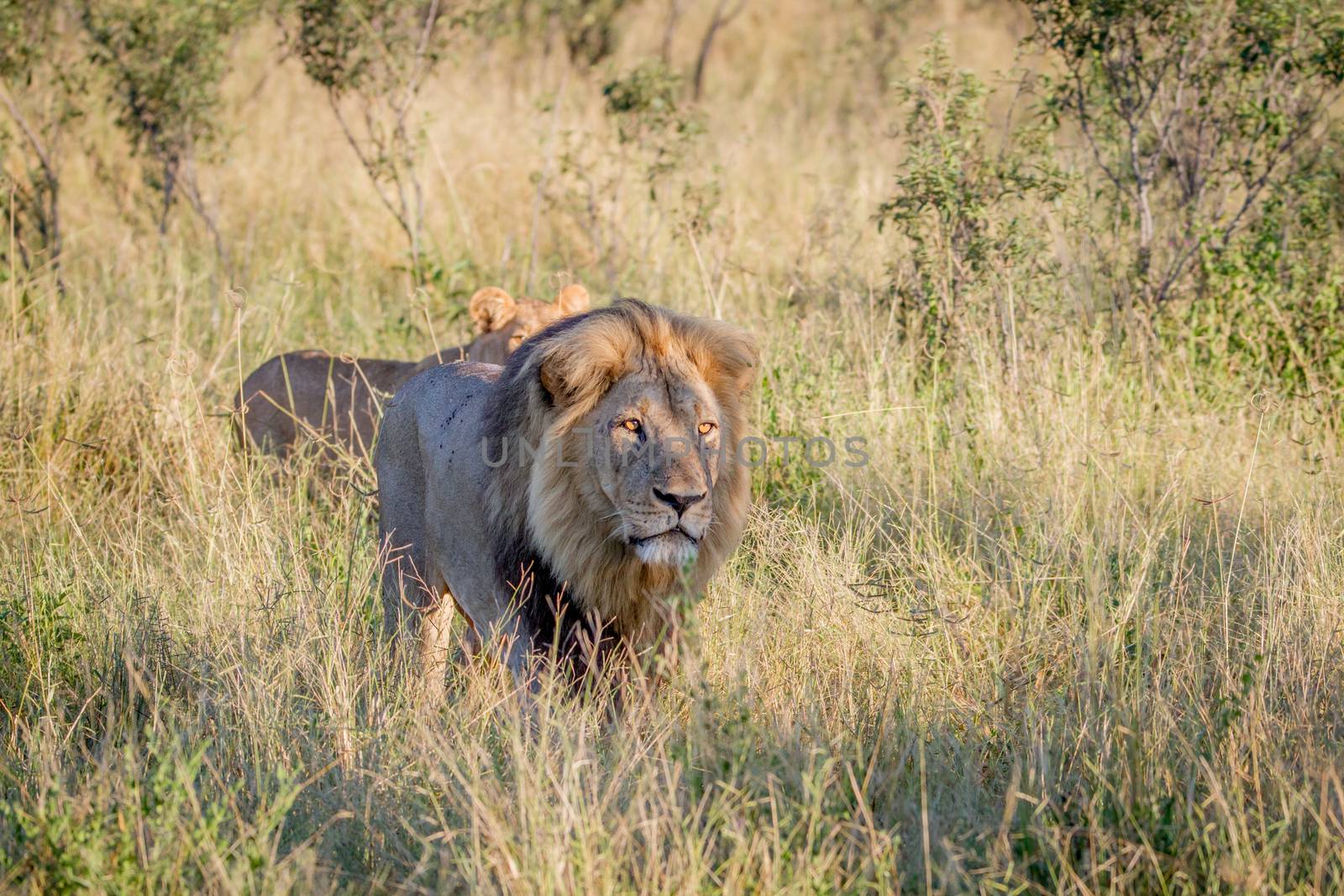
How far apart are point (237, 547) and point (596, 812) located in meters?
2.21

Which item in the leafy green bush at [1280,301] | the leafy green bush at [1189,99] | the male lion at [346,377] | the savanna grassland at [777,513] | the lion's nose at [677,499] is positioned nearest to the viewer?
the savanna grassland at [777,513]

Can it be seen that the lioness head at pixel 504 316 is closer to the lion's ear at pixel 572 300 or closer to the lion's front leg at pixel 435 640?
the lion's ear at pixel 572 300

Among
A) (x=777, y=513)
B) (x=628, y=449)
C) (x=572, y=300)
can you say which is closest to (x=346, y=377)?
(x=572, y=300)

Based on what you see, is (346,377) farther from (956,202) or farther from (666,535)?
(666,535)

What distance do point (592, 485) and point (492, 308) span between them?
3.12 m

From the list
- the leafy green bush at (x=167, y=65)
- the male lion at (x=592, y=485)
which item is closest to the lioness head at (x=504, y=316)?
the male lion at (x=592, y=485)

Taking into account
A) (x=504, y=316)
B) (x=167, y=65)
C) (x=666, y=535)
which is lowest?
(x=666, y=535)

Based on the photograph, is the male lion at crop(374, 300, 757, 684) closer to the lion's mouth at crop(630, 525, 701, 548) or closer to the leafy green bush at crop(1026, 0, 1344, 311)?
the lion's mouth at crop(630, 525, 701, 548)

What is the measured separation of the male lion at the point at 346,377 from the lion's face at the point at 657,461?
2.67 metres

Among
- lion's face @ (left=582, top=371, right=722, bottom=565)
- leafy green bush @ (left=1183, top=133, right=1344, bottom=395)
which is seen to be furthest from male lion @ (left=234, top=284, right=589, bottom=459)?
leafy green bush @ (left=1183, top=133, right=1344, bottom=395)

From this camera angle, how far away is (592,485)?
11.7ft

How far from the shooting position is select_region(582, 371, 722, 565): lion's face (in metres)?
3.35

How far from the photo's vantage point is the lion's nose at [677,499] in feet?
10.9

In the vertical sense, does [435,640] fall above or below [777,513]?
below
